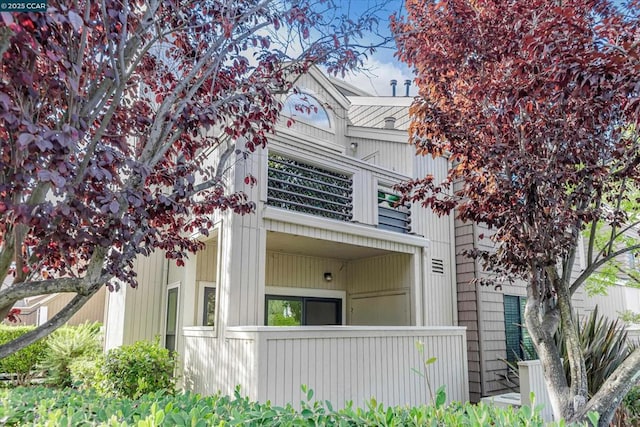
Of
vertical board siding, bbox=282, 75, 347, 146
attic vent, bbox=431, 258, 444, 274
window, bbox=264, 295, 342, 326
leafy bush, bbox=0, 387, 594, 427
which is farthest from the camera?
vertical board siding, bbox=282, 75, 347, 146

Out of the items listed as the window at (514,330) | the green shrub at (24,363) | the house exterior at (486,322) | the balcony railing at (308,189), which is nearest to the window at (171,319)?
the balcony railing at (308,189)

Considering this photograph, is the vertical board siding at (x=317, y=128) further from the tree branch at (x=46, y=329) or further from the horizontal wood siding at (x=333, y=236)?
the tree branch at (x=46, y=329)

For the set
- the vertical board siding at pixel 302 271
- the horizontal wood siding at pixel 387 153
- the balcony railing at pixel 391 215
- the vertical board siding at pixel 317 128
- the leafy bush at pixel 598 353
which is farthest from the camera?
the vertical board siding at pixel 317 128

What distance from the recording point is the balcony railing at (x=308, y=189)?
7922mm

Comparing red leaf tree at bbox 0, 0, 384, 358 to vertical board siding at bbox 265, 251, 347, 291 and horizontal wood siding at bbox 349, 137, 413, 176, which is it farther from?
horizontal wood siding at bbox 349, 137, 413, 176

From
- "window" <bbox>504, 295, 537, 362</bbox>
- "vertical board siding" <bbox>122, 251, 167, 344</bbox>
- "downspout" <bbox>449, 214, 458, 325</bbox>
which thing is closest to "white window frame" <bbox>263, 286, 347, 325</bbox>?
"vertical board siding" <bbox>122, 251, 167, 344</bbox>

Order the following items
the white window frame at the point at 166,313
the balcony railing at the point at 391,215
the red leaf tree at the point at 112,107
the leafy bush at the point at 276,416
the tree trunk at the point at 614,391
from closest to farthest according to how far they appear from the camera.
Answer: the leafy bush at the point at 276,416, the red leaf tree at the point at 112,107, the tree trunk at the point at 614,391, the white window frame at the point at 166,313, the balcony railing at the point at 391,215

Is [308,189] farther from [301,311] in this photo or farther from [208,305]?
[301,311]

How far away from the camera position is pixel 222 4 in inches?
163

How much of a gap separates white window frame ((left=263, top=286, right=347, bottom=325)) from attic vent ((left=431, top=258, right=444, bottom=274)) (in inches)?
98.4

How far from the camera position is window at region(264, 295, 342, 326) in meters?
10.0

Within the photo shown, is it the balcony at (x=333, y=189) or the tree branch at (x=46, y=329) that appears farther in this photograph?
the balcony at (x=333, y=189)

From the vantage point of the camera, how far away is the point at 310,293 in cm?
1063

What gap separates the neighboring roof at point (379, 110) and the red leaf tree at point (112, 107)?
8112 mm
